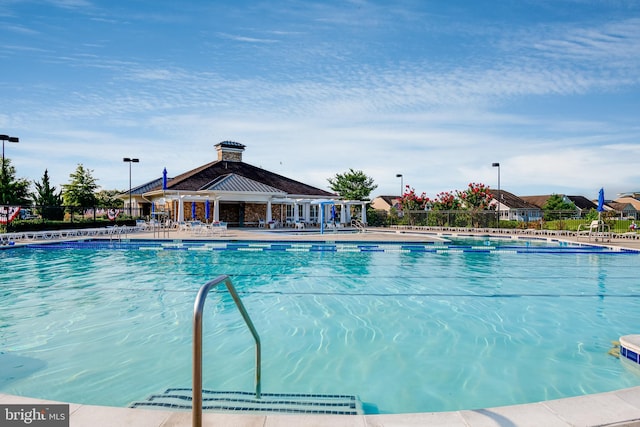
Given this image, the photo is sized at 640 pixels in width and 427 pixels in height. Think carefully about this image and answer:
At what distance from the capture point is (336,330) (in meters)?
7.00

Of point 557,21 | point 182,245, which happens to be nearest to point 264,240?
point 182,245

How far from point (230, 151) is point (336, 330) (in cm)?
3489

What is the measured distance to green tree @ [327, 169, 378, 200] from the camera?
129 ft

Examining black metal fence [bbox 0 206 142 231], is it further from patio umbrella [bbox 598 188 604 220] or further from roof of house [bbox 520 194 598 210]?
roof of house [bbox 520 194 598 210]

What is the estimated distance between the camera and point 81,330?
682 centimetres

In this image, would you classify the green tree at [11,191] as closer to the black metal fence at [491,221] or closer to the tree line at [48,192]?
the tree line at [48,192]

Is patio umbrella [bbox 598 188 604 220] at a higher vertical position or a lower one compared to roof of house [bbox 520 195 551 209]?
lower

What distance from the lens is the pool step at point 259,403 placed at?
12.1ft

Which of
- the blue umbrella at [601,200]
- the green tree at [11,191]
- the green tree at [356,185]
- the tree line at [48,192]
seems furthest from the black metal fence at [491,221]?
the green tree at [11,191]

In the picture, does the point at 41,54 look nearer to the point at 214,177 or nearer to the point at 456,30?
the point at 456,30

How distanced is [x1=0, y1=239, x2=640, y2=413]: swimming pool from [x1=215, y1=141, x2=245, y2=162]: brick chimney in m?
26.4

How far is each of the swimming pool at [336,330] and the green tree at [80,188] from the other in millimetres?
26472

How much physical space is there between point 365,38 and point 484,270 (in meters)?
10.4

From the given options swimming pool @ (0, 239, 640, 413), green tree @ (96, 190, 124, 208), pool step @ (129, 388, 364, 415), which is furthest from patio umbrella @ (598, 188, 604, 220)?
green tree @ (96, 190, 124, 208)
